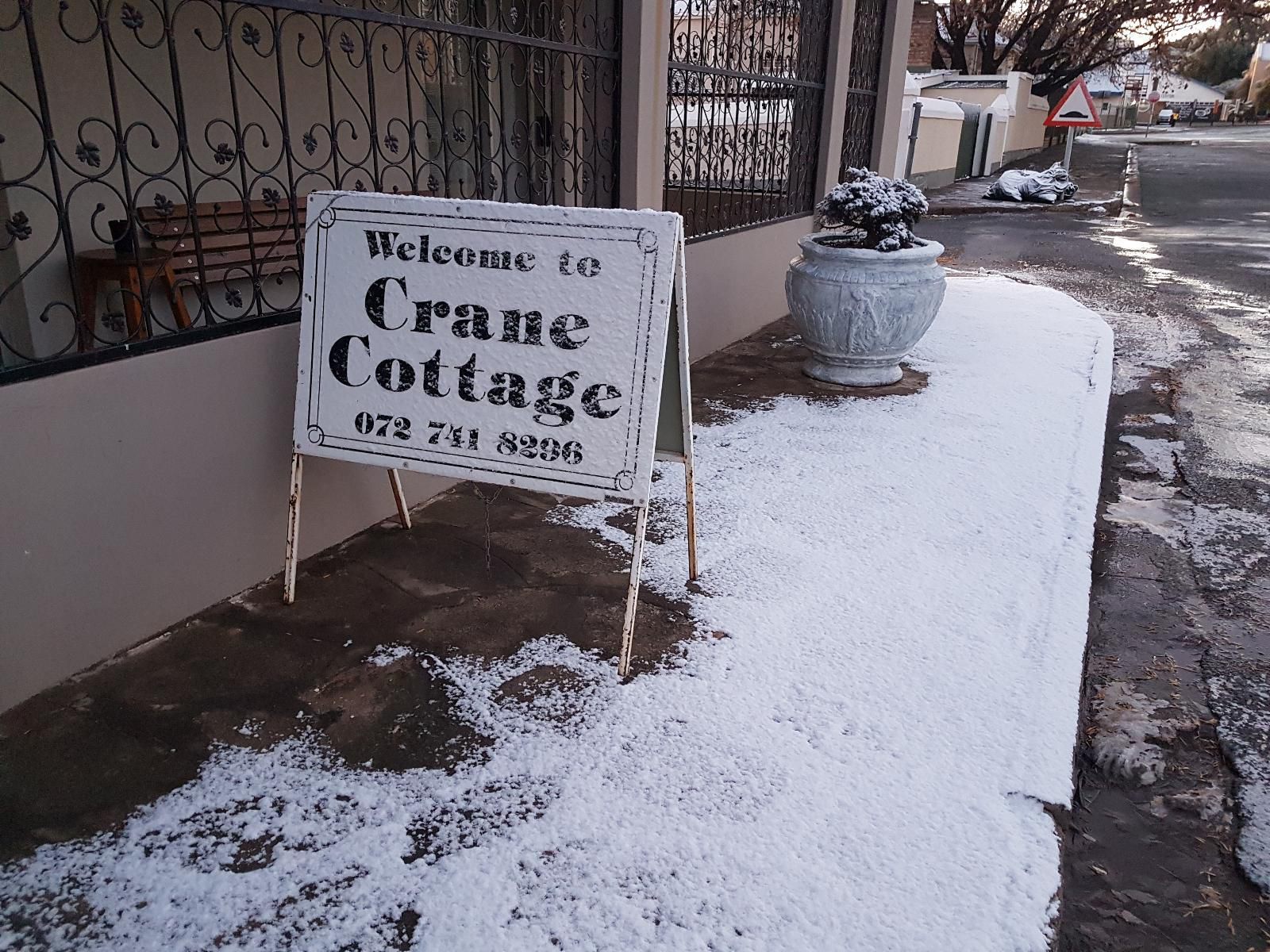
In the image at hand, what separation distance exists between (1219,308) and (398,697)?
8.63 metres

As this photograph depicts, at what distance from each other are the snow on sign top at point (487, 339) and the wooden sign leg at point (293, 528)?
3.0 inches

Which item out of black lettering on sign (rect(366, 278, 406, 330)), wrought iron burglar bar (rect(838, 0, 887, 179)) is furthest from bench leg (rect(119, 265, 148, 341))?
wrought iron burglar bar (rect(838, 0, 887, 179))

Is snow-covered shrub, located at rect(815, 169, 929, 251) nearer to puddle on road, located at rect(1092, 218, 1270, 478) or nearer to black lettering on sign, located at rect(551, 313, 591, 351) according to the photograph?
puddle on road, located at rect(1092, 218, 1270, 478)

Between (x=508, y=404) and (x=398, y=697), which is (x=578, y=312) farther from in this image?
(x=398, y=697)

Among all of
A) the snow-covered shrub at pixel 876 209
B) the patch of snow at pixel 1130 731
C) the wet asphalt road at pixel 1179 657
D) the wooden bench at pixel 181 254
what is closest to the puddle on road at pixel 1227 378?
the wet asphalt road at pixel 1179 657

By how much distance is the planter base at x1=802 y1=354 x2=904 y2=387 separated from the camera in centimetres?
543

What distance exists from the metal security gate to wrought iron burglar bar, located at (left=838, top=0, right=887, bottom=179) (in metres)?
14.9

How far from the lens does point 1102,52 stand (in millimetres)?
31438

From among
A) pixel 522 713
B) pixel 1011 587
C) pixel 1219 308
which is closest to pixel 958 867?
pixel 522 713

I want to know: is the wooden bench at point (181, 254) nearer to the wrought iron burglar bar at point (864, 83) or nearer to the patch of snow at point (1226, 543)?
the patch of snow at point (1226, 543)

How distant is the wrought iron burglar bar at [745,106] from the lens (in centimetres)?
549

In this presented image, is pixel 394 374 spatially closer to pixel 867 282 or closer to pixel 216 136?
pixel 216 136

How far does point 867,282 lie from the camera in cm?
503

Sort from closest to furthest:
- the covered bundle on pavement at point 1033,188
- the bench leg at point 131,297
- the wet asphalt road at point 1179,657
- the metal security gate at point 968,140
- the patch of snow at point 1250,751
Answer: the wet asphalt road at point 1179,657, the patch of snow at point 1250,751, the bench leg at point 131,297, the covered bundle on pavement at point 1033,188, the metal security gate at point 968,140
